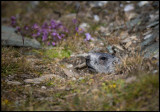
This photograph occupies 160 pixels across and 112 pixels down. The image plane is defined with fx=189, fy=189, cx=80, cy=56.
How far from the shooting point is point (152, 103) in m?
2.34

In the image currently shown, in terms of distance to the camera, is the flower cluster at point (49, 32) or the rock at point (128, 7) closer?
the flower cluster at point (49, 32)

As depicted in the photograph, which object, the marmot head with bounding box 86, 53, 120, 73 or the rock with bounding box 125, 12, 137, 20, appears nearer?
the marmot head with bounding box 86, 53, 120, 73

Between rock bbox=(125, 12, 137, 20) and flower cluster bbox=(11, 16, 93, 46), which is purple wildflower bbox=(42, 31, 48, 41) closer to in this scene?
flower cluster bbox=(11, 16, 93, 46)

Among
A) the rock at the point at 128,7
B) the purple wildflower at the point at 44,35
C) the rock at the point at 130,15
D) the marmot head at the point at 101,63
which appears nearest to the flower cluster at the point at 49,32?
the purple wildflower at the point at 44,35

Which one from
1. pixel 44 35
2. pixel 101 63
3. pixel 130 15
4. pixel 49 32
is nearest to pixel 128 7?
pixel 130 15

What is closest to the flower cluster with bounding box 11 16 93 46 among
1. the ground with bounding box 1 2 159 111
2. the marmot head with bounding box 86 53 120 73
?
the ground with bounding box 1 2 159 111

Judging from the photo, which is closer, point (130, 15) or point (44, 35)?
point (44, 35)

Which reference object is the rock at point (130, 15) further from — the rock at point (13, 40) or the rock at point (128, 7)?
the rock at point (13, 40)

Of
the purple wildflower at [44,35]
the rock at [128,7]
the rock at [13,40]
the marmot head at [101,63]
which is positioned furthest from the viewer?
the rock at [128,7]

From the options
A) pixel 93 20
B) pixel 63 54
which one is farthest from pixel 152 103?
pixel 93 20

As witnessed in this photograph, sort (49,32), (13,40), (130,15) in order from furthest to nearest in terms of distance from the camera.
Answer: (130,15)
(49,32)
(13,40)

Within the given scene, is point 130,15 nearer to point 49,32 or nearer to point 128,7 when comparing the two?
point 128,7

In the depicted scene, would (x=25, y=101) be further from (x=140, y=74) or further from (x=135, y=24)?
(x=135, y=24)

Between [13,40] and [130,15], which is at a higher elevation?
[130,15]
